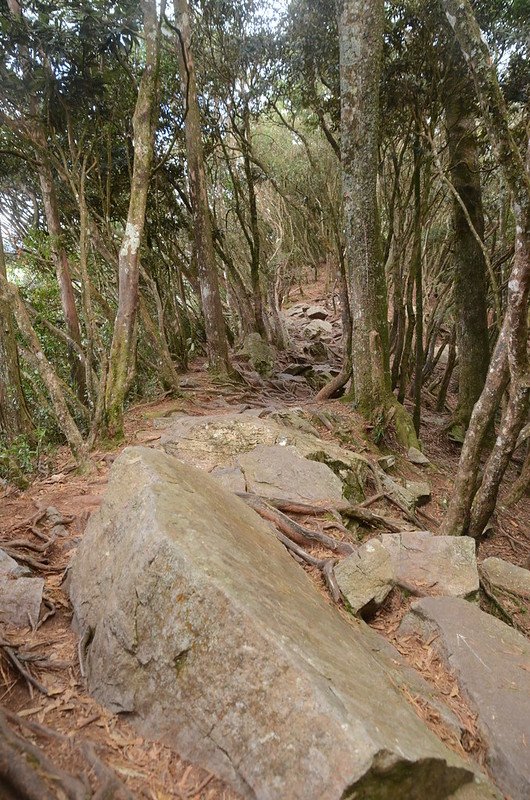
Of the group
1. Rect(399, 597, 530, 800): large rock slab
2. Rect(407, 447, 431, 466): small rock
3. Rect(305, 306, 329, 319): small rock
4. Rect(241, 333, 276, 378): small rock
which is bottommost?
Rect(407, 447, 431, 466): small rock

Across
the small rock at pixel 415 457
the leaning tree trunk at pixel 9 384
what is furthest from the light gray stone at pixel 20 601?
the small rock at pixel 415 457

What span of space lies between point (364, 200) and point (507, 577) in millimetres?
6161

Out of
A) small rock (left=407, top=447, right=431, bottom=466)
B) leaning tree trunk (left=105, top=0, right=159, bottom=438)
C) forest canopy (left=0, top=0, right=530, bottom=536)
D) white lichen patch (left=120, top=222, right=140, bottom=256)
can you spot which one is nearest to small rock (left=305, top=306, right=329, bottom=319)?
forest canopy (left=0, top=0, right=530, bottom=536)

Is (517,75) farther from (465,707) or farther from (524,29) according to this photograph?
(465,707)

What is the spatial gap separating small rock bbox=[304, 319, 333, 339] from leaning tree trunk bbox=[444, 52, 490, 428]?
967cm

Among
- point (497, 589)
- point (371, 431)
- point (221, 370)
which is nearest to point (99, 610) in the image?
point (497, 589)

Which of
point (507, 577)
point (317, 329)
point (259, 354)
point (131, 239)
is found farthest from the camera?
point (317, 329)

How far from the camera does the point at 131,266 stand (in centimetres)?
643

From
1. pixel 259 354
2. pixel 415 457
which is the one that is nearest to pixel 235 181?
pixel 259 354

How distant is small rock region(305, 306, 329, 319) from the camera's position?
913 inches

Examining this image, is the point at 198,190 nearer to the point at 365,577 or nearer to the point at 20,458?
the point at 20,458

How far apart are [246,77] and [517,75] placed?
6431mm

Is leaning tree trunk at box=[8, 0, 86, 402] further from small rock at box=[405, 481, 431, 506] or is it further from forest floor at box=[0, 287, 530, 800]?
small rock at box=[405, 481, 431, 506]

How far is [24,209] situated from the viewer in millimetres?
13055
